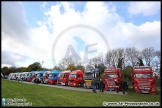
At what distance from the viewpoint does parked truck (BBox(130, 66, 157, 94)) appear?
22984 mm

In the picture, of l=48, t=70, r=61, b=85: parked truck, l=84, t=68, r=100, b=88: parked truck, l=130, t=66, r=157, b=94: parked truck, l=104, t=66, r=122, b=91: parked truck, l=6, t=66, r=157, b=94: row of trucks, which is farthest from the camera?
l=48, t=70, r=61, b=85: parked truck

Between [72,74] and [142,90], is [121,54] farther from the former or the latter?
[142,90]

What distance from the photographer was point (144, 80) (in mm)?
23469

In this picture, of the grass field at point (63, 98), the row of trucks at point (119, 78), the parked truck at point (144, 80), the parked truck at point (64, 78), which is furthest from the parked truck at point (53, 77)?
the grass field at point (63, 98)

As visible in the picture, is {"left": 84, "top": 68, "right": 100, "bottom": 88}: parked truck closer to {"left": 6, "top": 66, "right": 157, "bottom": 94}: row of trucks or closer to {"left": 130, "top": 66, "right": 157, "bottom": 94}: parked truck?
{"left": 6, "top": 66, "right": 157, "bottom": 94}: row of trucks

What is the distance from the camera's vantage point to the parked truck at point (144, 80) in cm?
2298

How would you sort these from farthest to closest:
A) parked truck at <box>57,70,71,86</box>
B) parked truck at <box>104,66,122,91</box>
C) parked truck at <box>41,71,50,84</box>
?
parked truck at <box>41,71,50,84</box>
parked truck at <box>57,70,71,86</box>
parked truck at <box>104,66,122,91</box>

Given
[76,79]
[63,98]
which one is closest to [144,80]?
[63,98]

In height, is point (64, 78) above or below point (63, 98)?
below

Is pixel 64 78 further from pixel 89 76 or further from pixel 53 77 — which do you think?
pixel 89 76

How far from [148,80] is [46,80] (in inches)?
1059

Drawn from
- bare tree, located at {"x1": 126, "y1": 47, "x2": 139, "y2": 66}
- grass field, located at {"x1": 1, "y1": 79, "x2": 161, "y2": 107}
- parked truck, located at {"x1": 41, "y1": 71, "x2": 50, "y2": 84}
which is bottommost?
parked truck, located at {"x1": 41, "y1": 71, "x2": 50, "y2": 84}

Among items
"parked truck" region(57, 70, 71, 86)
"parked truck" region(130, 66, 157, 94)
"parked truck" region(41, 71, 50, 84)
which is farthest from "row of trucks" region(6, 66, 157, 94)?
"parked truck" region(41, 71, 50, 84)

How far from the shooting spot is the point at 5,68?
360 feet
